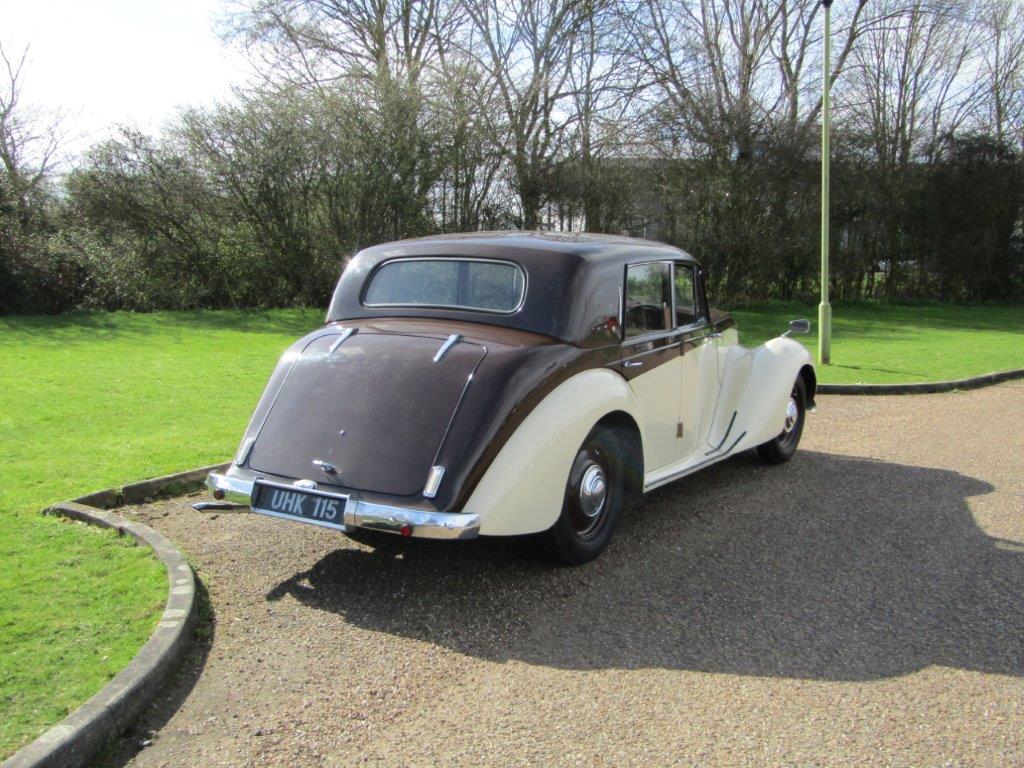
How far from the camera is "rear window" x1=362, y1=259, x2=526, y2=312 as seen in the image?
5.03 metres

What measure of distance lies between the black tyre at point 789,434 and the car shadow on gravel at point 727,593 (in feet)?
3.25

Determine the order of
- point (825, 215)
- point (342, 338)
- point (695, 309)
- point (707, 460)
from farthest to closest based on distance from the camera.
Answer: point (825, 215), point (695, 309), point (707, 460), point (342, 338)

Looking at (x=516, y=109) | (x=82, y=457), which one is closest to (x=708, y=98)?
(x=516, y=109)

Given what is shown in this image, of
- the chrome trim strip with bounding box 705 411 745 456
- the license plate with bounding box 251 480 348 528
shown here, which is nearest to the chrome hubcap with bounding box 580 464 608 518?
the license plate with bounding box 251 480 348 528

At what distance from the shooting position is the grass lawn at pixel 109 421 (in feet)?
11.9

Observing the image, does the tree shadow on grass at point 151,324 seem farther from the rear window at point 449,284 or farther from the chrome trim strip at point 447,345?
the chrome trim strip at point 447,345

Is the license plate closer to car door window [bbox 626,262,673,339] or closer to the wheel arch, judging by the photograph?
the wheel arch

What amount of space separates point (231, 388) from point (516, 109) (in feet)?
47.1

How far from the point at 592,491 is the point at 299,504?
4.99 ft

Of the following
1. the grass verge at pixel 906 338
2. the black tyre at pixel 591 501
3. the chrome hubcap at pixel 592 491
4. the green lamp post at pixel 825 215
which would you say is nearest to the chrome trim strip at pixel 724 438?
the black tyre at pixel 591 501

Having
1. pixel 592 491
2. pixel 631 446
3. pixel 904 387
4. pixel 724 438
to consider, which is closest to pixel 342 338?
pixel 592 491

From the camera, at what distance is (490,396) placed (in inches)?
169

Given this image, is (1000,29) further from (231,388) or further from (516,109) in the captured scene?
(231,388)

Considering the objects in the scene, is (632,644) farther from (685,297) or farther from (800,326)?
(800,326)
